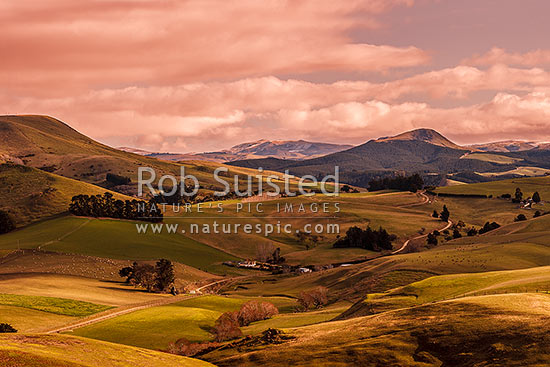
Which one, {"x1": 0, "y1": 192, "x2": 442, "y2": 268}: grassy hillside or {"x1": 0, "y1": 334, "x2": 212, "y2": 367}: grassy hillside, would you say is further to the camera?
{"x1": 0, "y1": 192, "x2": 442, "y2": 268}: grassy hillside

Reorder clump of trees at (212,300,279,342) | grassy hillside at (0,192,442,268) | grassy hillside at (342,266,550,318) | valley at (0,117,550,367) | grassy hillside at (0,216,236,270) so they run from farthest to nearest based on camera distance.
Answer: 1. grassy hillside at (0,192,442,268)
2. grassy hillside at (0,216,236,270)
3. clump of trees at (212,300,279,342)
4. grassy hillside at (342,266,550,318)
5. valley at (0,117,550,367)

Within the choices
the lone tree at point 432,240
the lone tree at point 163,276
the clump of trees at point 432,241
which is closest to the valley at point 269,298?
the lone tree at point 163,276

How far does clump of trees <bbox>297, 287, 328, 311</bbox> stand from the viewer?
297 ft

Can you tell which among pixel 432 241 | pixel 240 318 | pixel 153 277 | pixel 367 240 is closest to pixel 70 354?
pixel 240 318

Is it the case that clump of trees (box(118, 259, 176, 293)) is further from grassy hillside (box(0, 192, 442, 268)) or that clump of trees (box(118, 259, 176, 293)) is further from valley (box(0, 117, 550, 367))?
grassy hillside (box(0, 192, 442, 268))

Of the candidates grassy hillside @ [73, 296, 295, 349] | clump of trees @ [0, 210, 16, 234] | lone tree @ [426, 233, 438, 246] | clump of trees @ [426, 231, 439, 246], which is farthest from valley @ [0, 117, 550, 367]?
clump of trees @ [0, 210, 16, 234]

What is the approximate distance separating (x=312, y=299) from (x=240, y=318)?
16.6 m

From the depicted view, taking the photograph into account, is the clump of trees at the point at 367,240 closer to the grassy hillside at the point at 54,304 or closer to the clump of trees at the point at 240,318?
the clump of trees at the point at 240,318

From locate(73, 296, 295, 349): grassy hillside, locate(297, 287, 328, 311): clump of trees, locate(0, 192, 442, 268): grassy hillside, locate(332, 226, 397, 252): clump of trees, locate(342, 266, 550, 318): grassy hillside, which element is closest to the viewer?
locate(342, 266, 550, 318): grassy hillside

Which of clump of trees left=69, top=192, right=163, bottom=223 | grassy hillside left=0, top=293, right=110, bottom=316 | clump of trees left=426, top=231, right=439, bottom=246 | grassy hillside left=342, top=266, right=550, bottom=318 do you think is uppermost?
clump of trees left=69, top=192, right=163, bottom=223

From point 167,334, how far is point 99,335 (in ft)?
30.6

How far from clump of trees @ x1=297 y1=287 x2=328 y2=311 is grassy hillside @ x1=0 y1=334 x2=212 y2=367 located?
4433 cm

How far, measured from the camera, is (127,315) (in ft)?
263

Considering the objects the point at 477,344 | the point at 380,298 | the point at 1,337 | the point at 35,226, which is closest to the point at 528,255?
the point at 380,298
